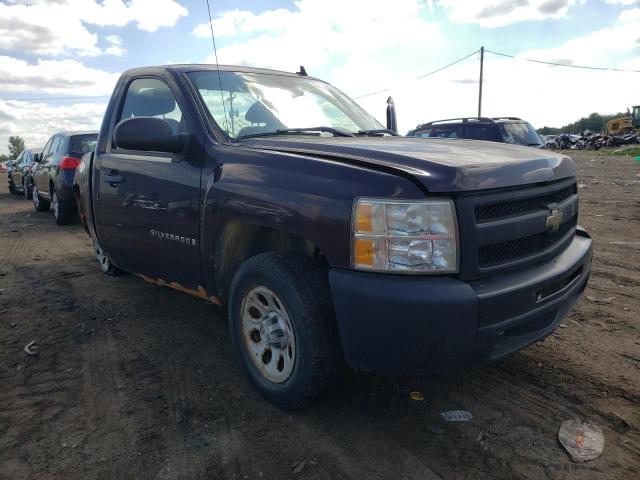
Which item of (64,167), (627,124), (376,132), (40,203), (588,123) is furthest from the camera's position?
(588,123)

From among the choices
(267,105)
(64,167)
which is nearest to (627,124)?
(64,167)

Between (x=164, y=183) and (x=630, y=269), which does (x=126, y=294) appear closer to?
(x=164, y=183)

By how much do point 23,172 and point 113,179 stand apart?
1272 cm

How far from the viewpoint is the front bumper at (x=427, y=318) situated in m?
2.07

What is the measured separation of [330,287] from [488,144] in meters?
1.55

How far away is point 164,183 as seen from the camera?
3279 millimetres

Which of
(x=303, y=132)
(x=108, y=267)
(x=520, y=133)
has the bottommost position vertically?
(x=108, y=267)

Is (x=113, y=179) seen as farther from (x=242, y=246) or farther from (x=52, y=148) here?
(x=52, y=148)

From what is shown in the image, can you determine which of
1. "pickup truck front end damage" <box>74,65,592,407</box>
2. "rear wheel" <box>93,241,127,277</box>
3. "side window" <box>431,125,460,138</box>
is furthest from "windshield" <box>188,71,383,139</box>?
"side window" <box>431,125,460,138</box>

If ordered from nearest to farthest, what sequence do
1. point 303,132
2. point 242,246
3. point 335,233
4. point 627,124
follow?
point 335,233
point 242,246
point 303,132
point 627,124

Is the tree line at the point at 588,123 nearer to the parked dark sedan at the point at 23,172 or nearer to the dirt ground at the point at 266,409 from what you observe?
the parked dark sedan at the point at 23,172

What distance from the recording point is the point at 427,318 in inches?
81.4

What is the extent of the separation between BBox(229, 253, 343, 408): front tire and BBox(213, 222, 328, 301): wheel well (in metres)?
0.19

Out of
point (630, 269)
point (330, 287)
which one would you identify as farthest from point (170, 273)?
point (630, 269)
